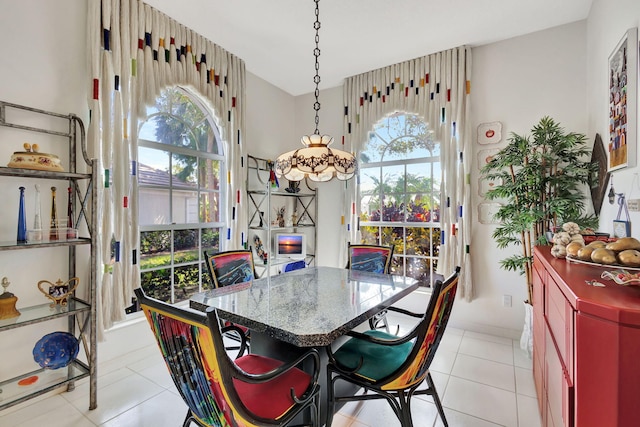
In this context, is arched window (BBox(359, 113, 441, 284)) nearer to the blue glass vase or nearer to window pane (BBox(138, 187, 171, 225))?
window pane (BBox(138, 187, 171, 225))

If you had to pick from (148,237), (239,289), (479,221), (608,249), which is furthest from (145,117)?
(479,221)

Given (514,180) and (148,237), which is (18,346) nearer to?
(148,237)

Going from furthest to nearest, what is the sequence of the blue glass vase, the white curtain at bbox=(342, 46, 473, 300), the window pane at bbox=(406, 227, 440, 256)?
the window pane at bbox=(406, 227, 440, 256)
the white curtain at bbox=(342, 46, 473, 300)
the blue glass vase

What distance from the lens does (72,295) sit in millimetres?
2156

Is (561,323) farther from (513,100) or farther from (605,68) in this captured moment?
(513,100)

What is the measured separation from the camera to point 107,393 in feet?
6.83

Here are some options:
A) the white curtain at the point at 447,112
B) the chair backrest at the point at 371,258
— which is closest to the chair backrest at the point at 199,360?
the chair backrest at the point at 371,258

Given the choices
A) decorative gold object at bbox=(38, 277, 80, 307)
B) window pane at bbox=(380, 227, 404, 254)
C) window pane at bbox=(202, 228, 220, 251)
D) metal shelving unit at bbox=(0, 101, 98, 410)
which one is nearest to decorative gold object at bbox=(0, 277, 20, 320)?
metal shelving unit at bbox=(0, 101, 98, 410)

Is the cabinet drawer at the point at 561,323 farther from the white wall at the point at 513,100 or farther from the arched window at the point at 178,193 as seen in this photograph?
the arched window at the point at 178,193

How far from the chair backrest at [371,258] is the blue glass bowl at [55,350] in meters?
2.19

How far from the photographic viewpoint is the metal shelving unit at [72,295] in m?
1.77

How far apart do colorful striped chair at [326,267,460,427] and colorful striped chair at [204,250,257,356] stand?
3.05ft

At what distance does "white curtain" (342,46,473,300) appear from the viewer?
3.14 metres

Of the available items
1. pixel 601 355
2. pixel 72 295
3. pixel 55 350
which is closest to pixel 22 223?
pixel 72 295
